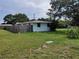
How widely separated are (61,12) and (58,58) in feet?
135

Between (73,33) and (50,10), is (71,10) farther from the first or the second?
(73,33)

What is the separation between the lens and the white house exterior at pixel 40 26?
49594 millimetres

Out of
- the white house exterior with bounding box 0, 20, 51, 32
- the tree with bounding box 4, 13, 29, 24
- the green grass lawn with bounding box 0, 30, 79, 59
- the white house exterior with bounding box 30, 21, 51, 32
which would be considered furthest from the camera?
the tree with bounding box 4, 13, 29, 24

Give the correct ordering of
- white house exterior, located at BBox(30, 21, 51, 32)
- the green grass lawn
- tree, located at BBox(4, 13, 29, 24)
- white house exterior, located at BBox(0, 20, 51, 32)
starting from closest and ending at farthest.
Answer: the green grass lawn → white house exterior, located at BBox(0, 20, 51, 32) → white house exterior, located at BBox(30, 21, 51, 32) → tree, located at BBox(4, 13, 29, 24)

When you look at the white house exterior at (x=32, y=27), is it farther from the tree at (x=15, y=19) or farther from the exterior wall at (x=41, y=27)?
the tree at (x=15, y=19)

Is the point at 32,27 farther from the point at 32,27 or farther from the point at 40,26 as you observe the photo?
the point at 40,26

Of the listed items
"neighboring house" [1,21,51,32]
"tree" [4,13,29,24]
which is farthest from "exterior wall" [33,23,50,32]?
"tree" [4,13,29,24]

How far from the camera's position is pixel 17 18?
87875 millimetres

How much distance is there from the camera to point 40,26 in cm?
5075

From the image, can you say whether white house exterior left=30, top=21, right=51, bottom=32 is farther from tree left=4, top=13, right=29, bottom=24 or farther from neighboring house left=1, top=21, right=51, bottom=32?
tree left=4, top=13, right=29, bottom=24

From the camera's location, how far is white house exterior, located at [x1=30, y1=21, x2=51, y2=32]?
1953 inches

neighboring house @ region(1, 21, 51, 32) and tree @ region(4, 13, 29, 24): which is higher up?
tree @ region(4, 13, 29, 24)

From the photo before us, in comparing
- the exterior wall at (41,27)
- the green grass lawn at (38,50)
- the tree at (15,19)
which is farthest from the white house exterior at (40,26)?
the tree at (15,19)

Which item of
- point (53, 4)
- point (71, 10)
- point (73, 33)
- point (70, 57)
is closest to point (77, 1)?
point (71, 10)
